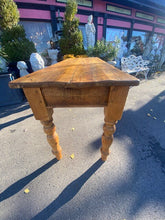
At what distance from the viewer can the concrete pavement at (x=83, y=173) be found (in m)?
0.98

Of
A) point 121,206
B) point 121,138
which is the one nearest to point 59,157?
point 121,206

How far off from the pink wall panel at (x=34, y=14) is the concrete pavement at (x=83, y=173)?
4574mm

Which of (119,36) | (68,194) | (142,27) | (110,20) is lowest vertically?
(68,194)

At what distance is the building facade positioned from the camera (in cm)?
416

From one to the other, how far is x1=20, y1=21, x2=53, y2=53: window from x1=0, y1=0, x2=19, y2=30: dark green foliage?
120 cm

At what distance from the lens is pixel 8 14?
2988 mm

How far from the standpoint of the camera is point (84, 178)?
1.22m

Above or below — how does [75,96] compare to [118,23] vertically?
below

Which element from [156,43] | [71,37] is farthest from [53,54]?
[156,43]

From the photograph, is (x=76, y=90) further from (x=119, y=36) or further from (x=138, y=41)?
(x=138, y=41)

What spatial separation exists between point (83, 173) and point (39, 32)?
5797 millimetres

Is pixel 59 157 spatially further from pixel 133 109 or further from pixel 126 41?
pixel 126 41

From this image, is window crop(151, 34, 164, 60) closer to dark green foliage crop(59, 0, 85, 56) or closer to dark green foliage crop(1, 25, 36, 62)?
dark green foliage crop(59, 0, 85, 56)

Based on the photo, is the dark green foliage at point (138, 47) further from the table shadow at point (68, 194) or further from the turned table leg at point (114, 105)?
the table shadow at point (68, 194)
